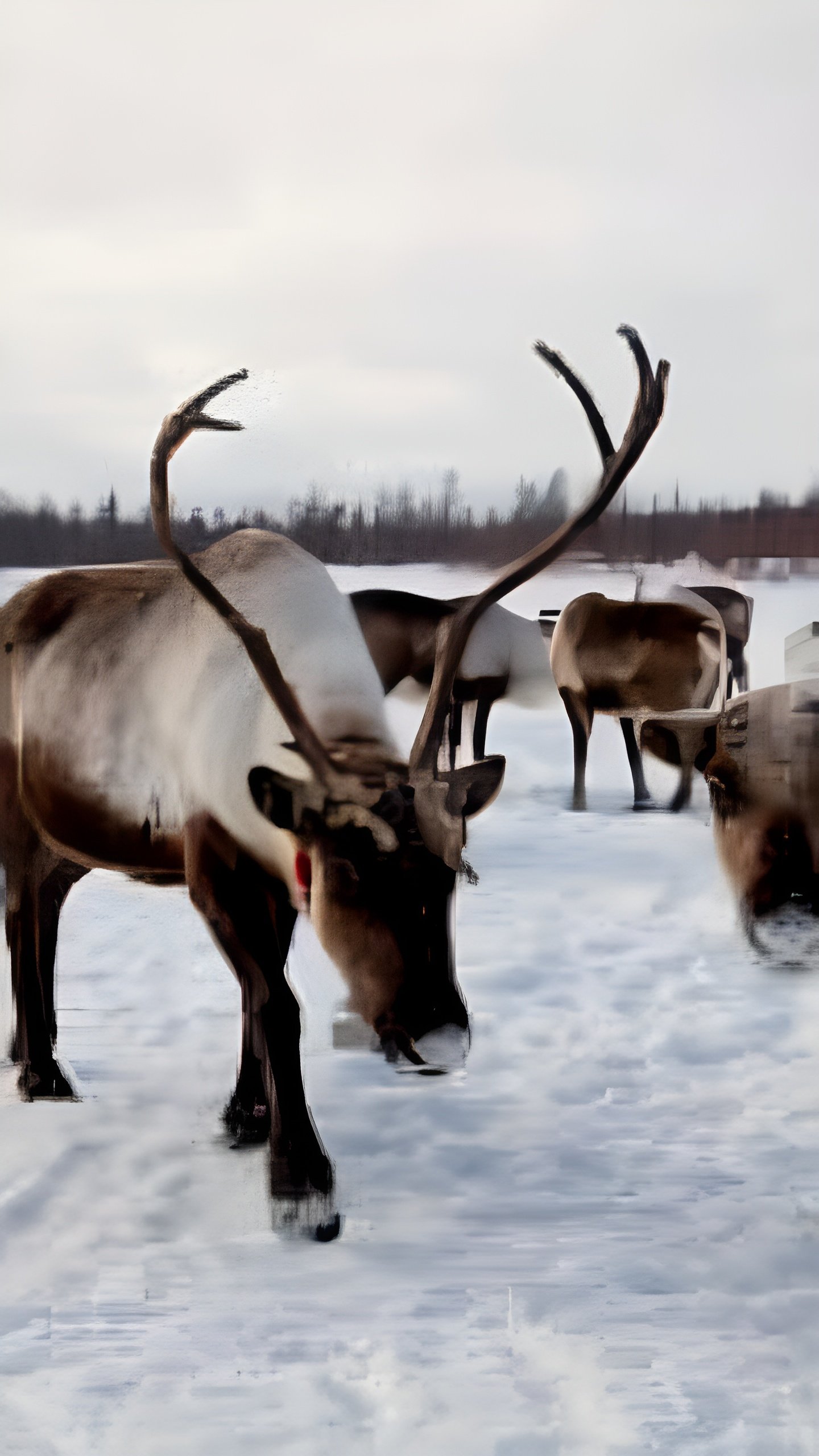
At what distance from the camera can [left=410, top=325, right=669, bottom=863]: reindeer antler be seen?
125 centimetres

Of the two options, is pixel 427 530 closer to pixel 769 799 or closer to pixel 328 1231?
pixel 769 799

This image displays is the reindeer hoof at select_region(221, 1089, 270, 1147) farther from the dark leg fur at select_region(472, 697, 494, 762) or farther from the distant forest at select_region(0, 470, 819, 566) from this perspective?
the distant forest at select_region(0, 470, 819, 566)

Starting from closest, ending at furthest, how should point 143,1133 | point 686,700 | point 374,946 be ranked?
point 374,946 < point 143,1133 < point 686,700

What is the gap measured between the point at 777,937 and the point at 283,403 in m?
0.78

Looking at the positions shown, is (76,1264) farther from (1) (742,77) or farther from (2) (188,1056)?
(1) (742,77)

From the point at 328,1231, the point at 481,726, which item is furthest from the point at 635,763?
the point at 328,1231

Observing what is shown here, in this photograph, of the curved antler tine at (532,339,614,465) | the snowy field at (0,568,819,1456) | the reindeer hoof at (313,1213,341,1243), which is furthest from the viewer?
the curved antler tine at (532,339,614,465)

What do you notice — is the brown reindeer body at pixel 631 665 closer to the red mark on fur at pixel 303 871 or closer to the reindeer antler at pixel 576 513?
the reindeer antler at pixel 576 513

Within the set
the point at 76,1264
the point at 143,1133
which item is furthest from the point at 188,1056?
the point at 76,1264

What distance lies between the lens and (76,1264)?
1.17m

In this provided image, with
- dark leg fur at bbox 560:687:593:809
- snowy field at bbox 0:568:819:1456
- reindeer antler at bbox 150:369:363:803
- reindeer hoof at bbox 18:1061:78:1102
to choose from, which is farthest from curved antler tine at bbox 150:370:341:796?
reindeer hoof at bbox 18:1061:78:1102

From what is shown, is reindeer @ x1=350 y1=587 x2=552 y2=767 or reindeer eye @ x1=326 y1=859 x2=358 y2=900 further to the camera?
reindeer @ x1=350 y1=587 x2=552 y2=767

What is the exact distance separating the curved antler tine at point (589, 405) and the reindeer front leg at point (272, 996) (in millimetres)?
557

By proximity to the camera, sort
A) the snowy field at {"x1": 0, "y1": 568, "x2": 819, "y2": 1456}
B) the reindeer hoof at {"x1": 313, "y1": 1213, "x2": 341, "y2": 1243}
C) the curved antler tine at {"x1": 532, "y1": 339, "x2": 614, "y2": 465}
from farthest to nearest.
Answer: the curved antler tine at {"x1": 532, "y1": 339, "x2": 614, "y2": 465} < the reindeer hoof at {"x1": 313, "y1": 1213, "x2": 341, "y2": 1243} < the snowy field at {"x1": 0, "y1": 568, "x2": 819, "y2": 1456}
